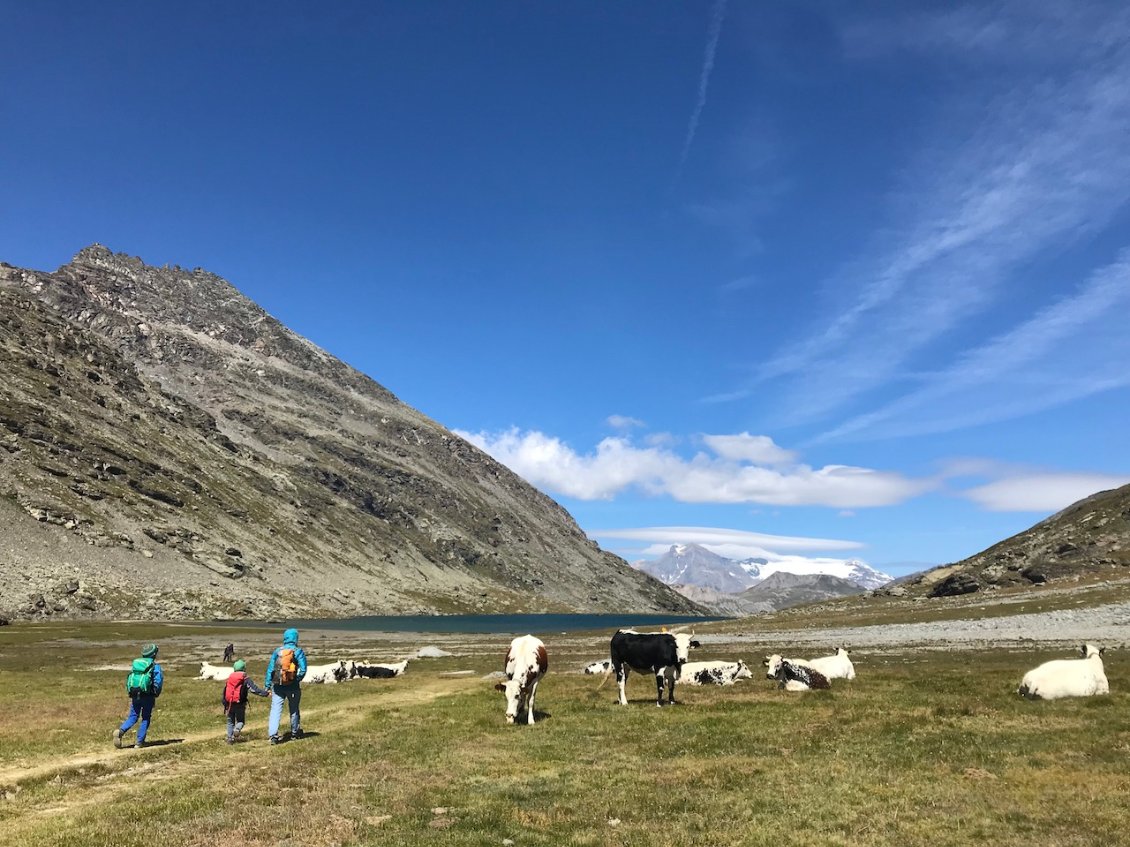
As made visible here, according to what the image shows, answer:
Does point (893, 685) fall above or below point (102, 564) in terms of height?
below

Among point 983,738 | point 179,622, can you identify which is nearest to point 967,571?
point 983,738

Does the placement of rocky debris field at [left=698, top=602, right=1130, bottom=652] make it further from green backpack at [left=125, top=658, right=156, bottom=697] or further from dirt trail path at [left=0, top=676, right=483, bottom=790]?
green backpack at [left=125, top=658, right=156, bottom=697]

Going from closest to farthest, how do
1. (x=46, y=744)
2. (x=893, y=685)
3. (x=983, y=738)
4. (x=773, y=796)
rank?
1. (x=773, y=796)
2. (x=983, y=738)
3. (x=46, y=744)
4. (x=893, y=685)

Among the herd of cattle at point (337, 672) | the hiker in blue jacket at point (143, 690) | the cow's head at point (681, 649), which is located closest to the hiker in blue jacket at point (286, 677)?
the hiker in blue jacket at point (143, 690)

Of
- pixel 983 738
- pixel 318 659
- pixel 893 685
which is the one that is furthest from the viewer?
pixel 318 659

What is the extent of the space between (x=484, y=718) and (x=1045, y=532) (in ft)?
594

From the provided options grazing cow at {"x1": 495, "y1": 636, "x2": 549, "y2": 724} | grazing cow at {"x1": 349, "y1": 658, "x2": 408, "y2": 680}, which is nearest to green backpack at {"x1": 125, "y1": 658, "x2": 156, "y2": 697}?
grazing cow at {"x1": 495, "y1": 636, "x2": 549, "y2": 724}

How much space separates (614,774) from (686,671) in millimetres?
23073

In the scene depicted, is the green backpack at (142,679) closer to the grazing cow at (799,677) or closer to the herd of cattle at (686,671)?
the herd of cattle at (686,671)

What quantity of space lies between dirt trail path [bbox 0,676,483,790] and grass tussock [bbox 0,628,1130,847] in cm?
16

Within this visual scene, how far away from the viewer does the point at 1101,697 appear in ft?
83.8

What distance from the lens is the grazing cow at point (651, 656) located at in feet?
96.4

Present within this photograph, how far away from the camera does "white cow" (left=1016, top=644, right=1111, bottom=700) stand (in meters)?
26.2

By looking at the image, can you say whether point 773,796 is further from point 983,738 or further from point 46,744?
point 46,744
